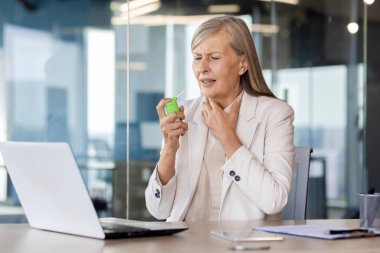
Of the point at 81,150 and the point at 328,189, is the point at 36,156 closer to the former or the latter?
the point at 81,150

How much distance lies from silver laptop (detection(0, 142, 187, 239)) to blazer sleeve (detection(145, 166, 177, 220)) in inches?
22.5

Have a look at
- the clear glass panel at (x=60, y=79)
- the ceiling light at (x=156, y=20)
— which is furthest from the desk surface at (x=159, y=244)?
the ceiling light at (x=156, y=20)

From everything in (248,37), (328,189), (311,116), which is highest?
(248,37)

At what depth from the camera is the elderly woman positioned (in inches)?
117

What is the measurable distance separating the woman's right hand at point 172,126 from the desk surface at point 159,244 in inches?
26.7

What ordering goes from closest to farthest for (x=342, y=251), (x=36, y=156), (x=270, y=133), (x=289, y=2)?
(x=342, y=251) → (x=36, y=156) → (x=270, y=133) → (x=289, y=2)

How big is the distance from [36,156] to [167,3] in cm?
380

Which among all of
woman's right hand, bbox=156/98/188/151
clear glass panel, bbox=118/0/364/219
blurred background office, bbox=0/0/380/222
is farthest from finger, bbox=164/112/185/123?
clear glass panel, bbox=118/0/364/219

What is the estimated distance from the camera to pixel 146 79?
5859mm

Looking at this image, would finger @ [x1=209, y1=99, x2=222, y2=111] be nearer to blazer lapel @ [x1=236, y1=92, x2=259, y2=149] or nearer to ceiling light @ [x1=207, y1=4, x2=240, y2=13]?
blazer lapel @ [x1=236, y1=92, x2=259, y2=149]

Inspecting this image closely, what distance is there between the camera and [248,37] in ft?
10.8

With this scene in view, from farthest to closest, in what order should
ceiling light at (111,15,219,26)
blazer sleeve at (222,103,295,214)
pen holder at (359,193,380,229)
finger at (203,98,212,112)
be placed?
ceiling light at (111,15,219,26) → finger at (203,98,212,112) → blazer sleeve at (222,103,295,214) → pen holder at (359,193,380,229)

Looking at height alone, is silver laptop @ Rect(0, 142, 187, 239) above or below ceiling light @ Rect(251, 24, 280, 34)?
below

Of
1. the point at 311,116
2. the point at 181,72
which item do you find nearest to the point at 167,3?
the point at 181,72
